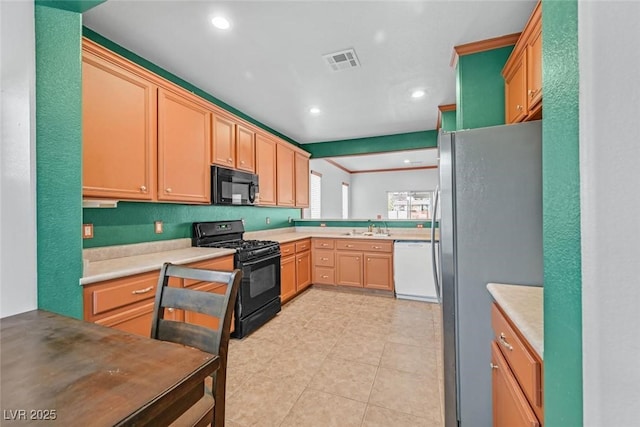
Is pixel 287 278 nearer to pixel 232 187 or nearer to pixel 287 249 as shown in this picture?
pixel 287 249

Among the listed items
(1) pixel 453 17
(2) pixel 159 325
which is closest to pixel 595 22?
(2) pixel 159 325

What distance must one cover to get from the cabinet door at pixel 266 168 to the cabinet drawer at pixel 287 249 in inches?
25.6

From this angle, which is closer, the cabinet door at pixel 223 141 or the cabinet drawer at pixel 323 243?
the cabinet door at pixel 223 141

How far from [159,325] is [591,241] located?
149 centimetres

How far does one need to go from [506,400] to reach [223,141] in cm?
301

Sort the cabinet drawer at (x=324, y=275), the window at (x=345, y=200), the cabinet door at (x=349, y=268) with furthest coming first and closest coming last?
the window at (x=345, y=200)
the cabinet drawer at (x=324, y=275)
the cabinet door at (x=349, y=268)

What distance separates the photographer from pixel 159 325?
1.21 m

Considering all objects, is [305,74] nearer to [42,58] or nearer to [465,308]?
[42,58]

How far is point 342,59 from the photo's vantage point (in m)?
2.33

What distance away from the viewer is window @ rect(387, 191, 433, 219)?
8.10 metres

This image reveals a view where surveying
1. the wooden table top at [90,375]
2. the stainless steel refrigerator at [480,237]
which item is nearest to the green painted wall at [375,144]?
the stainless steel refrigerator at [480,237]

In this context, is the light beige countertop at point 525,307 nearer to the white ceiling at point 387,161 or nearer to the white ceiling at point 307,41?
the white ceiling at point 307,41

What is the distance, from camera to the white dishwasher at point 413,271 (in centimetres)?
366

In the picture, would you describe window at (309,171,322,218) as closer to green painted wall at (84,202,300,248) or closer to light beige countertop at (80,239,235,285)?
green painted wall at (84,202,300,248)
